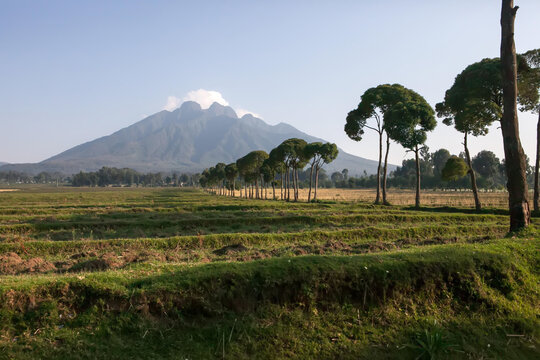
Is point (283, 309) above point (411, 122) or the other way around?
the other way around

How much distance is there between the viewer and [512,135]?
1123 cm

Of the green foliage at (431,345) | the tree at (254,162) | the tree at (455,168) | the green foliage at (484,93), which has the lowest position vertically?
the green foliage at (431,345)

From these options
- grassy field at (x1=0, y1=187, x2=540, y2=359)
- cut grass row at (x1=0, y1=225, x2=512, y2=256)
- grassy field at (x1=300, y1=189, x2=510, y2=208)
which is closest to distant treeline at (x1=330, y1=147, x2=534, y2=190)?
grassy field at (x1=300, y1=189, x2=510, y2=208)

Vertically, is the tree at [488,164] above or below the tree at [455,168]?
above

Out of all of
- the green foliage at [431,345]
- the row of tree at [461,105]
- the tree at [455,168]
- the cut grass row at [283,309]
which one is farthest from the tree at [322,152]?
the green foliage at [431,345]

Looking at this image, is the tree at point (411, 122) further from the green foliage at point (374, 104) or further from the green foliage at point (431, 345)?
the green foliage at point (431, 345)

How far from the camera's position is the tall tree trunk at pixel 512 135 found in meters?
11.1

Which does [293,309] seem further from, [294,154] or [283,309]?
[294,154]

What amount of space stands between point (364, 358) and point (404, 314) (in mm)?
1712

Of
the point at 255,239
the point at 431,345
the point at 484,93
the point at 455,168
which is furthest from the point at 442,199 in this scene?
the point at 431,345

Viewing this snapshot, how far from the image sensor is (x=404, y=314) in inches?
267

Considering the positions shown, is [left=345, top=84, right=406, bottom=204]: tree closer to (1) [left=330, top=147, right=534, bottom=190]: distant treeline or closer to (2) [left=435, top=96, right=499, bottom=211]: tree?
(2) [left=435, top=96, right=499, bottom=211]: tree

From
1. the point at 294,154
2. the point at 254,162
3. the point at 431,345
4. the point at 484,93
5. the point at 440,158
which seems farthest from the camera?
the point at 440,158

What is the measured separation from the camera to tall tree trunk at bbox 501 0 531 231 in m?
11.1
